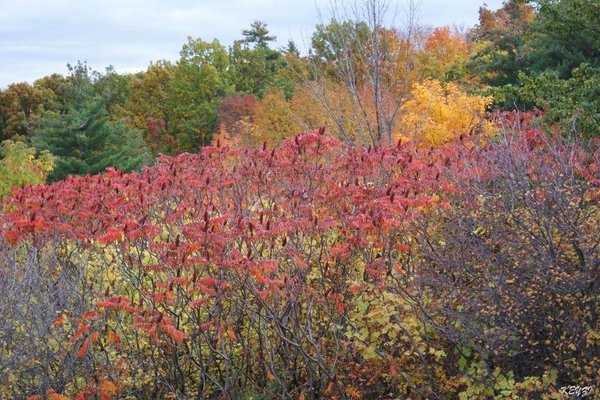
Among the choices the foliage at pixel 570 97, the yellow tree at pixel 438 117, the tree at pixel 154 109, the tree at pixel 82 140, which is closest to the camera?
the foliage at pixel 570 97

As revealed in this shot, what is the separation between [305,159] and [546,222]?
2350 mm

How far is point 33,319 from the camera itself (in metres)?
5.97

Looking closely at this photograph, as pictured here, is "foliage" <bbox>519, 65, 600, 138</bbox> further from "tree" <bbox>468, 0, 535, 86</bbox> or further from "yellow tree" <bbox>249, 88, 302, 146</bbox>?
"yellow tree" <bbox>249, 88, 302, 146</bbox>

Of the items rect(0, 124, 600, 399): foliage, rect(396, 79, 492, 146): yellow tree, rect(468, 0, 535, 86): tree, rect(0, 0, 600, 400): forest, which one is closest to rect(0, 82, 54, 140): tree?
rect(468, 0, 535, 86): tree

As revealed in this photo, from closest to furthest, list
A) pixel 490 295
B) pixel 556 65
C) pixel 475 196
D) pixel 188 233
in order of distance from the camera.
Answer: pixel 188 233, pixel 490 295, pixel 475 196, pixel 556 65

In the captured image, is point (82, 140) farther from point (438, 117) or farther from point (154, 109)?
point (154, 109)

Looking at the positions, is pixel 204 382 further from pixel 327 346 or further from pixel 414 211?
pixel 414 211

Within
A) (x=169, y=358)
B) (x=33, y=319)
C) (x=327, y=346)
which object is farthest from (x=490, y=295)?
(x=33, y=319)

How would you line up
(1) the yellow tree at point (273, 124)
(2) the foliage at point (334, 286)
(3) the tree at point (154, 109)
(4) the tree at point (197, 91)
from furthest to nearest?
(3) the tree at point (154, 109) < (4) the tree at point (197, 91) < (1) the yellow tree at point (273, 124) < (2) the foliage at point (334, 286)

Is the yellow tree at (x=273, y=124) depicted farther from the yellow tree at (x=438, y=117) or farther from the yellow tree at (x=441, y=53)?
the yellow tree at (x=438, y=117)

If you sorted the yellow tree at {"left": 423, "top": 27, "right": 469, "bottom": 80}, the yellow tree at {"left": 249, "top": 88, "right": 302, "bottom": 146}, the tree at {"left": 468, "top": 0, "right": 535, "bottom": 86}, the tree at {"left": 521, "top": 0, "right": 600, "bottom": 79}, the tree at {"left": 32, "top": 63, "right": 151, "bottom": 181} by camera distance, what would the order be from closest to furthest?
1. the tree at {"left": 521, "top": 0, "right": 600, "bottom": 79}
2. the tree at {"left": 468, "top": 0, "right": 535, "bottom": 86}
3. the tree at {"left": 32, "top": 63, "right": 151, "bottom": 181}
4. the yellow tree at {"left": 249, "top": 88, "right": 302, "bottom": 146}
5. the yellow tree at {"left": 423, "top": 27, "right": 469, "bottom": 80}

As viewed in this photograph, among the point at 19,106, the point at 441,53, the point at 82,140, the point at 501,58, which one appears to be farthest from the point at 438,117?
the point at 19,106

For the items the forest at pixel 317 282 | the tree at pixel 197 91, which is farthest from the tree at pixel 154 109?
the forest at pixel 317 282

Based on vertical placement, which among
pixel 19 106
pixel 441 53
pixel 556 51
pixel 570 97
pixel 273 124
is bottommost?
pixel 570 97
